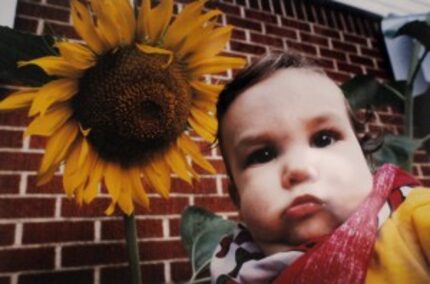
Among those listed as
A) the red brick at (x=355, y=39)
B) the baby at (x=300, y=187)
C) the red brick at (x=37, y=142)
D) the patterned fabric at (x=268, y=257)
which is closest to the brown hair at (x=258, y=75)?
the baby at (x=300, y=187)

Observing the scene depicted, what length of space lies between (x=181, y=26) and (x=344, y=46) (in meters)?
0.87

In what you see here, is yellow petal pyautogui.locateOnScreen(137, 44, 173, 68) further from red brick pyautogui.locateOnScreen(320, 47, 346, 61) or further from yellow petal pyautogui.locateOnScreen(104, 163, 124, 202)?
red brick pyautogui.locateOnScreen(320, 47, 346, 61)

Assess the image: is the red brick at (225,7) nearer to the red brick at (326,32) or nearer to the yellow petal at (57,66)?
the red brick at (326,32)

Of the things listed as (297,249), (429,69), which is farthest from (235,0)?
(297,249)

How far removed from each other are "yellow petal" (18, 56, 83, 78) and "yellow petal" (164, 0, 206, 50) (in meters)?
0.14

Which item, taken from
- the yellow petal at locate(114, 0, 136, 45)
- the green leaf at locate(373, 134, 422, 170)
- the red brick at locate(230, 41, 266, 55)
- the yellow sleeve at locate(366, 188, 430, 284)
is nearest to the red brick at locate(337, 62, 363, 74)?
the red brick at locate(230, 41, 266, 55)

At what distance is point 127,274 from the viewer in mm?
877

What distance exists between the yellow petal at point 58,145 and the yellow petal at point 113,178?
7 cm

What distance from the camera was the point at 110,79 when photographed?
26.3 inches

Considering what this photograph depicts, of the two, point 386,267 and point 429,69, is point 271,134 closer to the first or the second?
point 386,267

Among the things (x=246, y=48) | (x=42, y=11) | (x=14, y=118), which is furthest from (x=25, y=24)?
(x=246, y=48)

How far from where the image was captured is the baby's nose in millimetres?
494

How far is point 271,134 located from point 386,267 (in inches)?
7.5

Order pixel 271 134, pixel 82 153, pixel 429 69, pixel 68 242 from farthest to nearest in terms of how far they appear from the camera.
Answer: pixel 429 69, pixel 68 242, pixel 82 153, pixel 271 134
